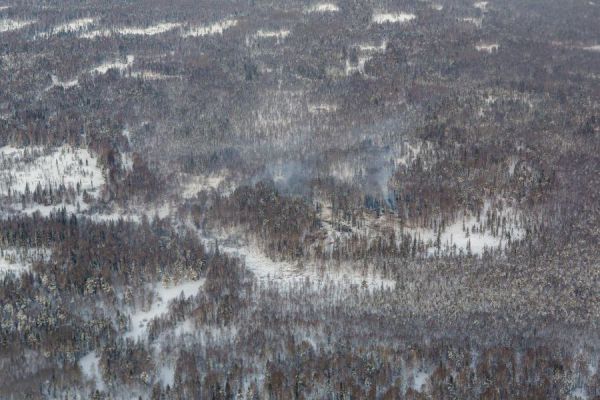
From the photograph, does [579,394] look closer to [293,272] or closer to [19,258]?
[293,272]

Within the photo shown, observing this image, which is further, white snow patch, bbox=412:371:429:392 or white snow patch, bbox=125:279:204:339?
white snow patch, bbox=125:279:204:339

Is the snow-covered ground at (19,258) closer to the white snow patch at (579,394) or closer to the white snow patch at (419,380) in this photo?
the white snow patch at (419,380)

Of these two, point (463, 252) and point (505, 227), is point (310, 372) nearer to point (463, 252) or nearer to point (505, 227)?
point (463, 252)

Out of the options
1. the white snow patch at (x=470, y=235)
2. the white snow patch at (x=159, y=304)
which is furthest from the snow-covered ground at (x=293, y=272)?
the white snow patch at (x=470, y=235)

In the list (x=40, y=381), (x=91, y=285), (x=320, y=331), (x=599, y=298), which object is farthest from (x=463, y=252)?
(x=40, y=381)

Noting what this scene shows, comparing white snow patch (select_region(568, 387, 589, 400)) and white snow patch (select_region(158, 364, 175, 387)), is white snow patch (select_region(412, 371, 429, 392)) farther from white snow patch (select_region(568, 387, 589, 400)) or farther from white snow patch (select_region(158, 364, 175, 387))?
white snow patch (select_region(158, 364, 175, 387))

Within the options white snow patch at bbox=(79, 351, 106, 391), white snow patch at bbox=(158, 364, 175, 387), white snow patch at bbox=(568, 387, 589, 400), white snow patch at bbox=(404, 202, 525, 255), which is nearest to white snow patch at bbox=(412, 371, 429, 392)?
white snow patch at bbox=(568, 387, 589, 400)
